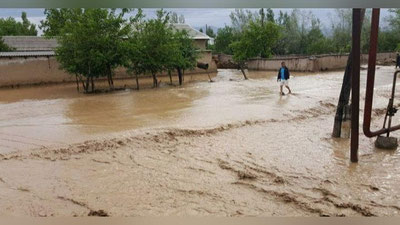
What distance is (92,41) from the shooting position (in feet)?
38.3

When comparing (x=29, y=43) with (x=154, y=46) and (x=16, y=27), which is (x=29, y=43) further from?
Result: (x=154, y=46)

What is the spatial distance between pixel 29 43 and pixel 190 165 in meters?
16.6

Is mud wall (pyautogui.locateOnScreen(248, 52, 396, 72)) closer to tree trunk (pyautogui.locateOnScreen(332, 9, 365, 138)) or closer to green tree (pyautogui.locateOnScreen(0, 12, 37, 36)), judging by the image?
green tree (pyautogui.locateOnScreen(0, 12, 37, 36))

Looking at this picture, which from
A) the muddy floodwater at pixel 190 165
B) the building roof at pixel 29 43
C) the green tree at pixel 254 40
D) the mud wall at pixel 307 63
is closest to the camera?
the muddy floodwater at pixel 190 165

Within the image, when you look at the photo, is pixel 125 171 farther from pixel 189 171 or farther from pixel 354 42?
pixel 354 42

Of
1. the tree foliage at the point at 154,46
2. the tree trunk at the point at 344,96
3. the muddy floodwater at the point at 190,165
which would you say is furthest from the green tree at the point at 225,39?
the tree trunk at the point at 344,96

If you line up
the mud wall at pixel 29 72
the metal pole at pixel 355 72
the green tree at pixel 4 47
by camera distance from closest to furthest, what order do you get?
the metal pole at pixel 355 72
the mud wall at pixel 29 72
the green tree at pixel 4 47

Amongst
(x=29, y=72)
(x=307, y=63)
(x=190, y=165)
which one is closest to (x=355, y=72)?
(x=190, y=165)

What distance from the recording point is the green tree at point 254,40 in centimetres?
2214

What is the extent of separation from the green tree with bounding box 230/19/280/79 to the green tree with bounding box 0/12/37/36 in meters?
13.4

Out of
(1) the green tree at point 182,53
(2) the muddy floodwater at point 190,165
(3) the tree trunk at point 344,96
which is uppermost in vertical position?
(1) the green tree at point 182,53

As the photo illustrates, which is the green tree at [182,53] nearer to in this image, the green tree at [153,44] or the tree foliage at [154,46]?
the tree foliage at [154,46]

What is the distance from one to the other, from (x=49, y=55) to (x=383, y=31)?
2184 centimetres

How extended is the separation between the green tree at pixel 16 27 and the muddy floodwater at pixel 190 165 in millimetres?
16910
